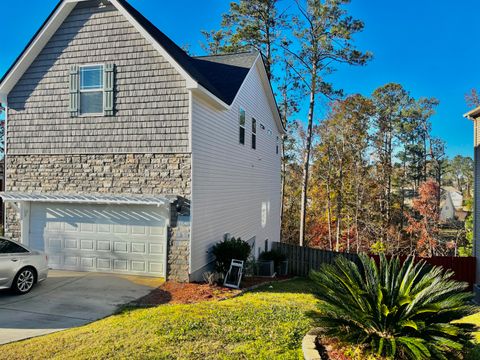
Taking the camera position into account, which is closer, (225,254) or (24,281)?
(24,281)

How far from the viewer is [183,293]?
8516mm

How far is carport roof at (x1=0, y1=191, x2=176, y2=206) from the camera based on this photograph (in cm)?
945

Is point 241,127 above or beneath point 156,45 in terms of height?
beneath

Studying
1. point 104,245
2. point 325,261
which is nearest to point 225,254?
point 104,245

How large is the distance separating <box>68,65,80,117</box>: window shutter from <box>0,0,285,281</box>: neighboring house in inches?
1.3

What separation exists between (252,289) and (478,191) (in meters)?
11.0

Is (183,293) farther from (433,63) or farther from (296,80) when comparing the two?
(433,63)

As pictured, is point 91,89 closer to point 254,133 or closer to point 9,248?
point 9,248

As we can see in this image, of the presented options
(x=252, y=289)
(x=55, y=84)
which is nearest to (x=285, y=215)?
(x=252, y=289)

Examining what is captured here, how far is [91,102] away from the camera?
10383 millimetres

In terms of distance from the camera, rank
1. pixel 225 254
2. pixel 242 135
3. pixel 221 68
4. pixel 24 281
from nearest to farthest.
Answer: pixel 24 281, pixel 225 254, pixel 242 135, pixel 221 68

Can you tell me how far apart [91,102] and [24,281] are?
16.8 ft

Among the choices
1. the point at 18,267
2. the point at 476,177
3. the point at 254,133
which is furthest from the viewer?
the point at 254,133

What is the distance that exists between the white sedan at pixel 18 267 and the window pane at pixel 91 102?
4.15 metres
